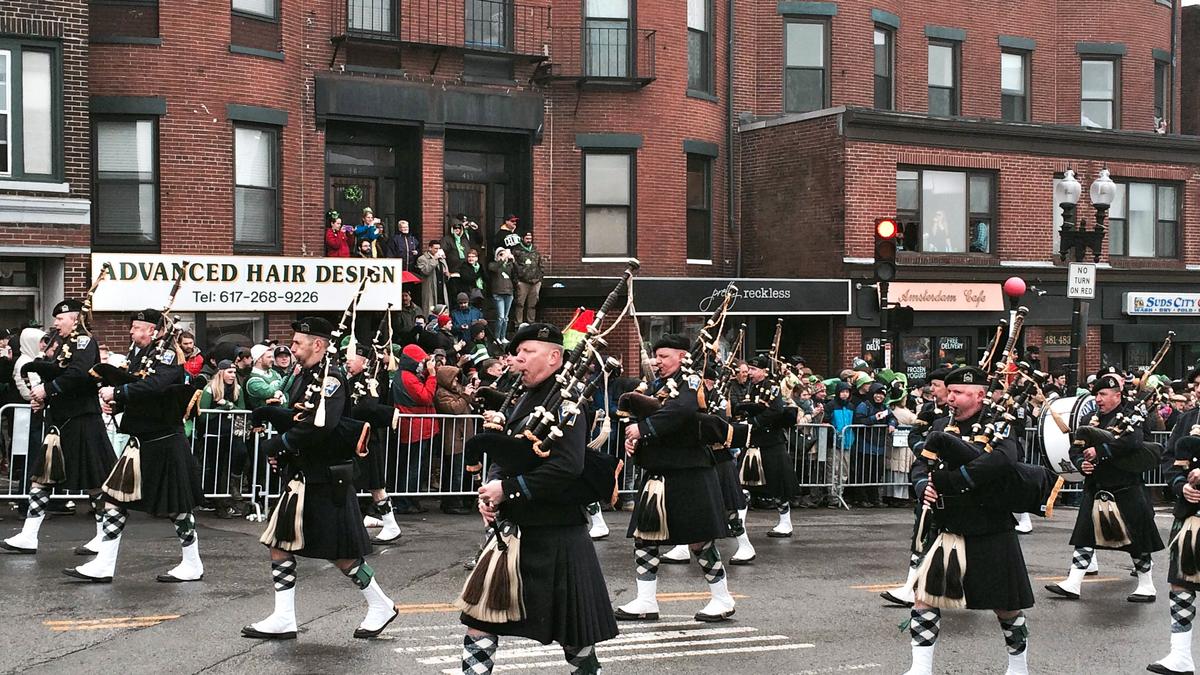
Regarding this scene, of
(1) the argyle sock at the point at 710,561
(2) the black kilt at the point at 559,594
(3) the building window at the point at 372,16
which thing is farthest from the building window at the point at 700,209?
(2) the black kilt at the point at 559,594

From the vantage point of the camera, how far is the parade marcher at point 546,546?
23.2 feet

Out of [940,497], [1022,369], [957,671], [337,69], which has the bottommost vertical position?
[957,671]

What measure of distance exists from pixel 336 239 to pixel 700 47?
29.3 feet

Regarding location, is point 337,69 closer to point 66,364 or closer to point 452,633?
point 66,364

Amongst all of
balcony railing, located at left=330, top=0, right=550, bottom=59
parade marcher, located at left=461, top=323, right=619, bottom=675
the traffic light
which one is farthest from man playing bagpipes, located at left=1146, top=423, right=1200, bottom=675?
balcony railing, located at left=330, top=0, right=550, bottom=59

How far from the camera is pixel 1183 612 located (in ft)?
31.5

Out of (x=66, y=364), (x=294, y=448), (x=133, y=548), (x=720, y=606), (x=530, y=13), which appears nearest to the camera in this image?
(x=294, y=448)

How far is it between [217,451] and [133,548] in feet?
7.75

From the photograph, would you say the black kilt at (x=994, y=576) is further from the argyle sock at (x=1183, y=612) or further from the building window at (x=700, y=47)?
the building window at (x=700, y=47)

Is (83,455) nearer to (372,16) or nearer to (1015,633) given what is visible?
(1015,633)

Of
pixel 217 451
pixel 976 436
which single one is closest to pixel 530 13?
pixel 217 451

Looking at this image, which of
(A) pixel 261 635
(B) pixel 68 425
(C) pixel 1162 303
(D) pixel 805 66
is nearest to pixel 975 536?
(A) pixel 261 635

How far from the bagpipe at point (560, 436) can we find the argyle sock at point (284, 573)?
2581 millimetres

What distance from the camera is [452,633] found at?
32.7 ft
